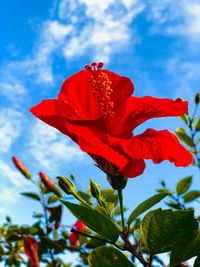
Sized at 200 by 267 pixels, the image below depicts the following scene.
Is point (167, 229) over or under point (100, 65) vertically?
under

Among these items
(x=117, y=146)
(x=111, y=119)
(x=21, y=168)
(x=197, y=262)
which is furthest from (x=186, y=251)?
(x=21, y=168)

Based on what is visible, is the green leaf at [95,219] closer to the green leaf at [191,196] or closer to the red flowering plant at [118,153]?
the red flowering plant at [118,153]

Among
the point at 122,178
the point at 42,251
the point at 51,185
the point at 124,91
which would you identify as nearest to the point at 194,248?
the point at 122,178

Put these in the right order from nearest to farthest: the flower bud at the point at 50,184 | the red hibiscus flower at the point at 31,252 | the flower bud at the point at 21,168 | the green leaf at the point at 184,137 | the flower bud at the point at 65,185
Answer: the flower bud at the point at 65,185 < the red hibiscus flower at the point at 31,252 < the flower bud at the point at 50,184 < the flower bud at the point at 21,168 < the green leaf at the point at 184,137

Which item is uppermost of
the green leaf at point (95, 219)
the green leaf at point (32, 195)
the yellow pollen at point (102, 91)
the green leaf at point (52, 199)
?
the green leaf at point (32, 195)

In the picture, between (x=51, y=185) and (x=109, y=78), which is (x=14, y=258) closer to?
(x=51, y=185)

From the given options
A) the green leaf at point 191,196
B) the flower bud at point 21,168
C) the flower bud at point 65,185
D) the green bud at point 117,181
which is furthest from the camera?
the green leaf at point 191,196

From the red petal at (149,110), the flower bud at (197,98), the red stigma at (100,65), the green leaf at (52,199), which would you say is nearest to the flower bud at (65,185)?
the red petal at (149,110)

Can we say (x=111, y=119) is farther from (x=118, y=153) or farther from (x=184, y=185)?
(x=184, y=185)
